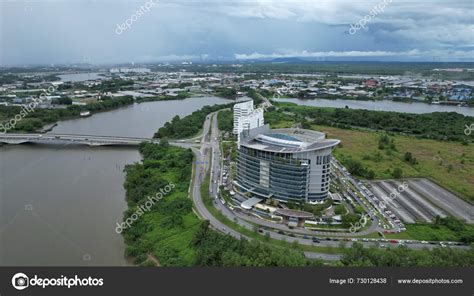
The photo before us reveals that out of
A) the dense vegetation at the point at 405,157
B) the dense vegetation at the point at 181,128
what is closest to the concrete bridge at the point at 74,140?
the dense vegetation at the point at 181,128

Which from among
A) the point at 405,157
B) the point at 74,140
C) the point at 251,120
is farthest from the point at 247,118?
the point at 74,140

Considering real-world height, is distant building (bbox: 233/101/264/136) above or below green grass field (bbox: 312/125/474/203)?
above

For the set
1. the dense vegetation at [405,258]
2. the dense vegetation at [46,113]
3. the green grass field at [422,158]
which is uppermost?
the dense vegetation at [46,113]


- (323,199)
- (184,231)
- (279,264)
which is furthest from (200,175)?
(279,264)

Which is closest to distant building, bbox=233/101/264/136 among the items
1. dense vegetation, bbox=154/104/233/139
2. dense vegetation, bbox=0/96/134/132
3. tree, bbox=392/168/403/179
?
dense vegetation, bbox=154/104/233/139

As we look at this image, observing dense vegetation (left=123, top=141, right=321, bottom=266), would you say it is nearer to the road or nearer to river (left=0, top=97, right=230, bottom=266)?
the road

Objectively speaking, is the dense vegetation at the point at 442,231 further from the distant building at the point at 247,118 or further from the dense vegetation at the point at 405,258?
the distant building at the point at 247,118

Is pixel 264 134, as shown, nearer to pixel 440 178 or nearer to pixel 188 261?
pixel 188 261
